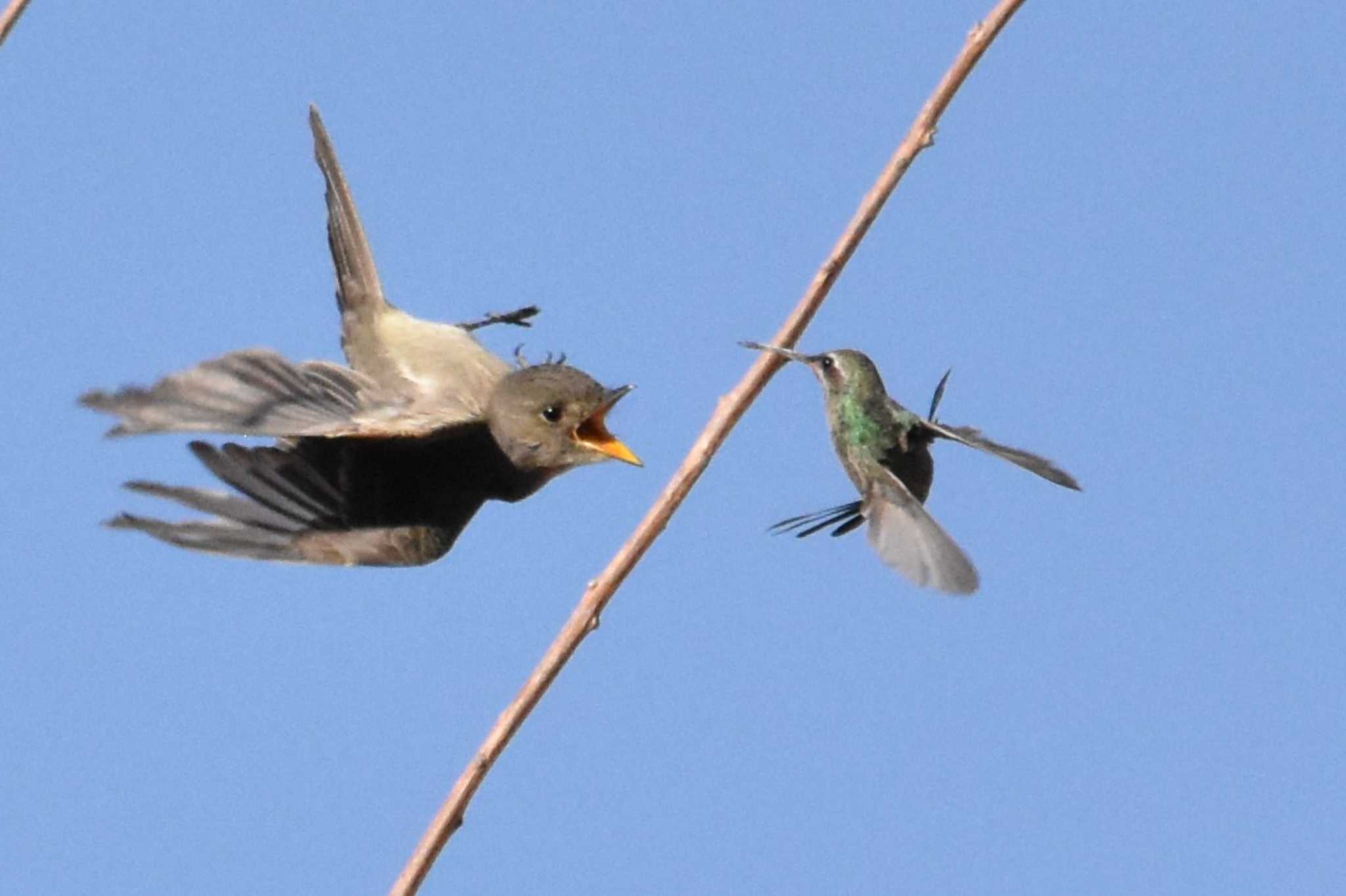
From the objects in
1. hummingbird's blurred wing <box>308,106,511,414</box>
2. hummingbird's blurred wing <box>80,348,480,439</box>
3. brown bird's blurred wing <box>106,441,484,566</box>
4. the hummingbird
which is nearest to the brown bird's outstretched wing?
brown bird's blurred wing <box>106,441,484,566</box>

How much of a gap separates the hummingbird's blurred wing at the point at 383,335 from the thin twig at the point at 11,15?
2.42 meters

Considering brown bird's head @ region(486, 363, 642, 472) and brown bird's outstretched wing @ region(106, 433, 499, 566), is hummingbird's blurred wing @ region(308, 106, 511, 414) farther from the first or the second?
brown bird's outstretched wing @ region(106, 433, 499, 566)

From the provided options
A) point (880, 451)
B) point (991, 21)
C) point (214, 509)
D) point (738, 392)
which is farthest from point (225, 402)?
point (991, 21)

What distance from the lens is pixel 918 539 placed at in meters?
3.73

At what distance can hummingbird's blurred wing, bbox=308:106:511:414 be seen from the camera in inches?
234

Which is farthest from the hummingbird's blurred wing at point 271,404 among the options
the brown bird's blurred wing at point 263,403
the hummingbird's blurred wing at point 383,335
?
the hummingbird's blurred wing at point 383,335

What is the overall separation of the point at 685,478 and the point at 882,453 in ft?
2.71

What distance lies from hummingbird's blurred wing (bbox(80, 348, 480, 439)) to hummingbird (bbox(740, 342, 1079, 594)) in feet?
4.06

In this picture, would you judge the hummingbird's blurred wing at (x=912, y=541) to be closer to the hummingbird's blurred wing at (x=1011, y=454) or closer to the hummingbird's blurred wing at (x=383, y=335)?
the hummingbird's blurred wing at (x=1011, y=454)

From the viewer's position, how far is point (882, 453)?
4.51m

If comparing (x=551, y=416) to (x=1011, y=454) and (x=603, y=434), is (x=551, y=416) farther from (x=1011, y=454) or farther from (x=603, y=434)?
(x=1011, y=454)

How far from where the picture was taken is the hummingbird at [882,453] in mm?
3896

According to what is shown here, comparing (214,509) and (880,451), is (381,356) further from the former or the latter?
(880,451)

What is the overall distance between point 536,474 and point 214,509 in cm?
103
